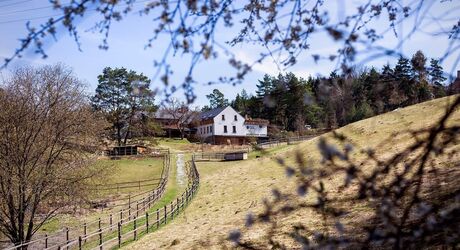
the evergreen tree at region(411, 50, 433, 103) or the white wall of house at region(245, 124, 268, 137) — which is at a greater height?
the white wall of house at region(245, 124, 268, 137)

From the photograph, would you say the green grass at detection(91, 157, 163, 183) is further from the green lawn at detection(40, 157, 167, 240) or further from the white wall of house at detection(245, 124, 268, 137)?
the white wall of house at detection(245, 124, 268, 137)

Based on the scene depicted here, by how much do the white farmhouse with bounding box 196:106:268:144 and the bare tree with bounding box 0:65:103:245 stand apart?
4875 centimetres

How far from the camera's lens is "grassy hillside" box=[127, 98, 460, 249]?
347 cm

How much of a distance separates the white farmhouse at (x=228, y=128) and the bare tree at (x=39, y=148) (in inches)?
1919

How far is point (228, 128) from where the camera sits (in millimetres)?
74438

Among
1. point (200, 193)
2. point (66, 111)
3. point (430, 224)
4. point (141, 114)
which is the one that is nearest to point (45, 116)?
point (66, 111)

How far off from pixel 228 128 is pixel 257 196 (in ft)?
182

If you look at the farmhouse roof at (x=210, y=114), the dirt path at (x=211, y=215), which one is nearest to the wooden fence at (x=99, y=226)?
the dirt path at (x=211, y=215)

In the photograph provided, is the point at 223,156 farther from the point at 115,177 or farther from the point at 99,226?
the point at 99,226

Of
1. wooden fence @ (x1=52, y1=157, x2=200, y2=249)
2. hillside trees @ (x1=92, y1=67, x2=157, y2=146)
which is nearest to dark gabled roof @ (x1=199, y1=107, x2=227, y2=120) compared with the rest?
hillside trees @ (x1=92, y1=67, x2=157, y2=146)

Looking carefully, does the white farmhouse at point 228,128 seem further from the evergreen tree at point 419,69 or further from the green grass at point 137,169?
the evergreen tree at point 419,69

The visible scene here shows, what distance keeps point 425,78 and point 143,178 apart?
141 ft

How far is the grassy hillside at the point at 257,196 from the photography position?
347cm

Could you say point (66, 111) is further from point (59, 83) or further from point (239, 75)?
point (239, 75)
